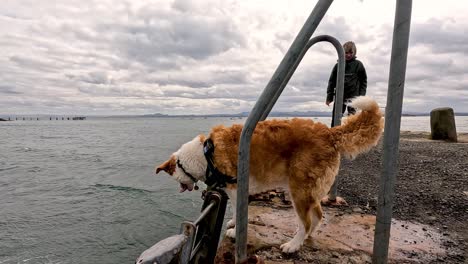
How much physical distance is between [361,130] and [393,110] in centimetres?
109

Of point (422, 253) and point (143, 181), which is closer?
point (422, 253)

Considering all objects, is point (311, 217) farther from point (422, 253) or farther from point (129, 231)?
point (129, 231)

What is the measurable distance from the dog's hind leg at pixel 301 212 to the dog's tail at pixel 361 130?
0.71 meters

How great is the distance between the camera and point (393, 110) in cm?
211

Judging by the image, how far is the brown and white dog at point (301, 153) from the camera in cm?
313

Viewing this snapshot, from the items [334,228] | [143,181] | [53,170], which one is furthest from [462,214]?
[53,170]

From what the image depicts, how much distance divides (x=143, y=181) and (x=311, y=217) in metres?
8.78

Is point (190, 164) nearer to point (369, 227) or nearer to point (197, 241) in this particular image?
point (197, 241)

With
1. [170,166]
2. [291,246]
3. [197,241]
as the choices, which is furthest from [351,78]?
[197,241]

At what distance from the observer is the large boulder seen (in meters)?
15.4

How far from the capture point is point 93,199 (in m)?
8.42

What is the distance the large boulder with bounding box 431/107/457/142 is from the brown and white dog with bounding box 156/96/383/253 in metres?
16.2

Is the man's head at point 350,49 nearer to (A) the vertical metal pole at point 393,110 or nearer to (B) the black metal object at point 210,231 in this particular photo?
(A) the vertical metal pole at point 393,110

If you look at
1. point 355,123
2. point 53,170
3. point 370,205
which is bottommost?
point 53,170
